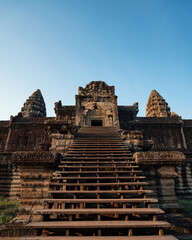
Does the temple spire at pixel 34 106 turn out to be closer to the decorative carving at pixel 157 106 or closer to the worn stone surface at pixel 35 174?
the decorative carving at pixel 157 106

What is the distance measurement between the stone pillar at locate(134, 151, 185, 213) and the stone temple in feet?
0.09

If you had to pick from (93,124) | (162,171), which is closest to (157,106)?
(93,124)

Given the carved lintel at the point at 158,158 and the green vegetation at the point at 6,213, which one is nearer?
the carved lintel at the point at 158,158

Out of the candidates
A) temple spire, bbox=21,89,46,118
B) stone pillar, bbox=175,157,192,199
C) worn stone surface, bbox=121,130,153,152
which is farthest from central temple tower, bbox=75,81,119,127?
temple spire, bbox=21,89,46,118

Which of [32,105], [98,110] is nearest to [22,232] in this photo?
[98,110]

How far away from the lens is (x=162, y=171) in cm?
454

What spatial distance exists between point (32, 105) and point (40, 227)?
29987 millimetres

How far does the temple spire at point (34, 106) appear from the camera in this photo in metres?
28.6

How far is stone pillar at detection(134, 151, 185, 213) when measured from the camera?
4.32 metres

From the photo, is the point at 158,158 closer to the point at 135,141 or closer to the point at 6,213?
the point at 135,141

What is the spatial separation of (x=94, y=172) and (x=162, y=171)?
2267 millimetres

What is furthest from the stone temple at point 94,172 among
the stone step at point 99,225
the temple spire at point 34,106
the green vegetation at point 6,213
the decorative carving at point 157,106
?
the decorative carving at point 157,106

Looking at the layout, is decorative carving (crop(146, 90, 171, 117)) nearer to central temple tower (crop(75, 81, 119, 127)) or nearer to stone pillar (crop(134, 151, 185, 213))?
central temple tower (crop(75, 81, 119, 127))

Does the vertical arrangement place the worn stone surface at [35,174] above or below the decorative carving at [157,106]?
below
